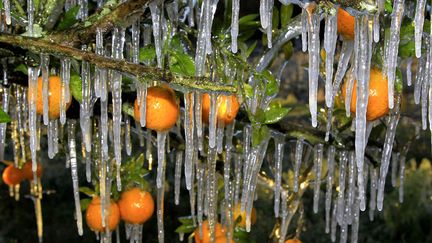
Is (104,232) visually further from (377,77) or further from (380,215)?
(380,215)

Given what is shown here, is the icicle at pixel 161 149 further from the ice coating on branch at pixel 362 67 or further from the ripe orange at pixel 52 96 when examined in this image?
the ice coating on branch at pixel 362 67

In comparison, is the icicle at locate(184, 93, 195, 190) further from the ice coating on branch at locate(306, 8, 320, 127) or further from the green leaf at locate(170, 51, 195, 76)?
the ice coating on branch at locate(306, 8, 320, 127)

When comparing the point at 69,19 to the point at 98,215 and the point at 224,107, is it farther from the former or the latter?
the point at 98,215

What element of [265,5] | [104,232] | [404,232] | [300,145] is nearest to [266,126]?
[300,145]

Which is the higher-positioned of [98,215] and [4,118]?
[4,118]

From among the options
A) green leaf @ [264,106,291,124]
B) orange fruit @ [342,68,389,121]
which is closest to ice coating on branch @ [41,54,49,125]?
green leaf @ [264,106,291,124]

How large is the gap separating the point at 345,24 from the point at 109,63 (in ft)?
1.34

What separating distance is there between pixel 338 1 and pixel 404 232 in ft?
16.1

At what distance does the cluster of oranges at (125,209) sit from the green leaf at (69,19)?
2.45ft

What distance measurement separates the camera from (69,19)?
109 cm

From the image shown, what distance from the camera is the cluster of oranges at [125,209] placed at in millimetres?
1733

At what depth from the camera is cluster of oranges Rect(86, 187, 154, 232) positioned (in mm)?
1733

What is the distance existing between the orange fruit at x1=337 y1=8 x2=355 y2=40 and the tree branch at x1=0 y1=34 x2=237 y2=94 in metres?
0.24

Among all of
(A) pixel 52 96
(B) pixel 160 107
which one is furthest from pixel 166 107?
(A) pixel 52 96
